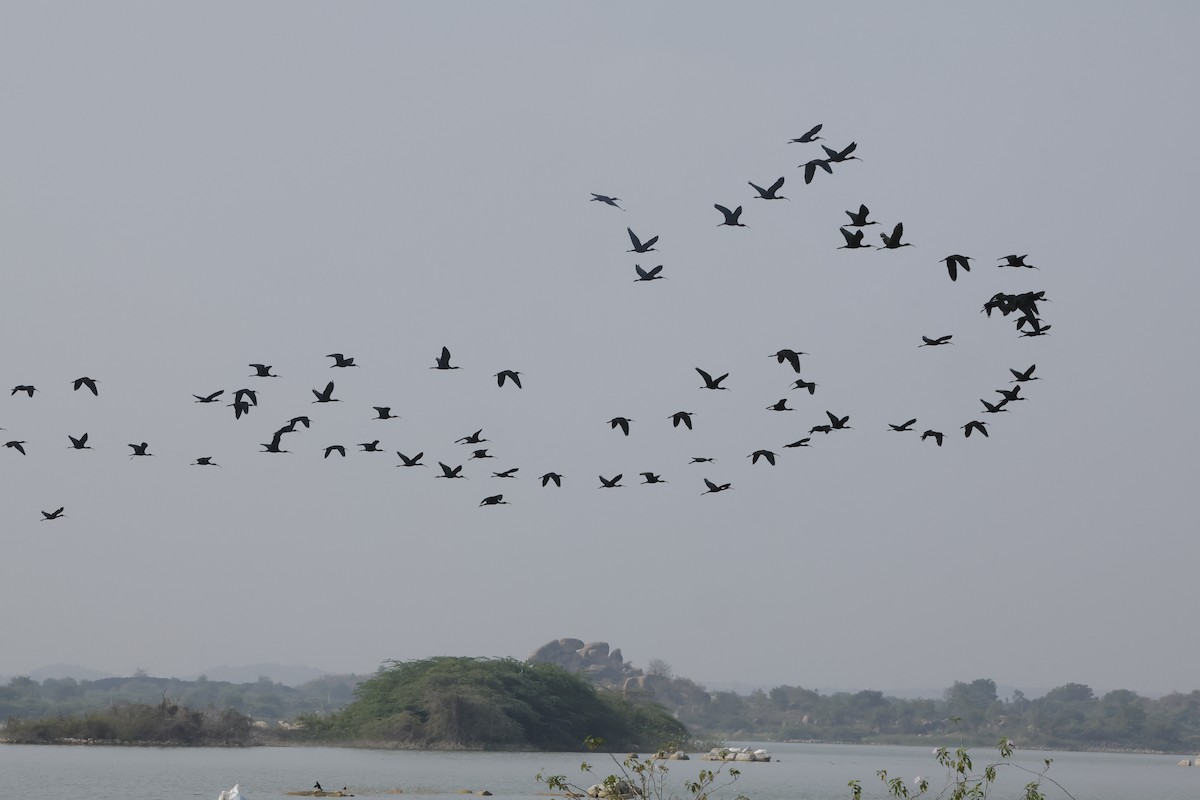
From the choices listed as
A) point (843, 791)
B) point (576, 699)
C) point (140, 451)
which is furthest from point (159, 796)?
point (576, 699)

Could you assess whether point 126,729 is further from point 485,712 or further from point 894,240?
point 894,240

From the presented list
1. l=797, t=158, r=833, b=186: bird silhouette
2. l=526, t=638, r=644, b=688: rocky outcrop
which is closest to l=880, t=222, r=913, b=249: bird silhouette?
l=797, t=158, r=833, b=186: bird silhouette

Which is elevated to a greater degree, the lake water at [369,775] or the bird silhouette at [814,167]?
the bird silhouette at [814,167]

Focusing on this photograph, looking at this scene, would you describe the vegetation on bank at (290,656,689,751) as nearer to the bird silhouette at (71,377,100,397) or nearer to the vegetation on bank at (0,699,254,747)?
the vegetation on bank at (0,699,254,747)

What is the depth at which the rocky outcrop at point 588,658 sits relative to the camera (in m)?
176

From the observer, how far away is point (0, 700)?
147 m

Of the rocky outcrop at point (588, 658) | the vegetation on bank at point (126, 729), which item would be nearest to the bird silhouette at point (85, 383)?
the vegetation on bank at point (126, 729)

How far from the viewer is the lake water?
4956cm

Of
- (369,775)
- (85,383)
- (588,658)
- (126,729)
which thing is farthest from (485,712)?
(588,658)

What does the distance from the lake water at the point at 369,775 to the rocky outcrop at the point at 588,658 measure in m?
82.2

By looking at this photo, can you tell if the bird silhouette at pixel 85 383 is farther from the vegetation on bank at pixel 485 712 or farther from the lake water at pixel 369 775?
the vegetation on bank at pixel 485 712

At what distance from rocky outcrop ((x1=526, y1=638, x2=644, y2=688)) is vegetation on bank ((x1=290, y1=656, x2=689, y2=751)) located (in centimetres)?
8520

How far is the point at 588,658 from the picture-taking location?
17850 centimetres

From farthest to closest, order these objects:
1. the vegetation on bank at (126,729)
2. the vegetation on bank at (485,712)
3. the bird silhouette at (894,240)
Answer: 1. the vegetation on bank at (485,712)
2. the vegetation on bank at (126,729)
3. the bird silhouette at (894,240)
